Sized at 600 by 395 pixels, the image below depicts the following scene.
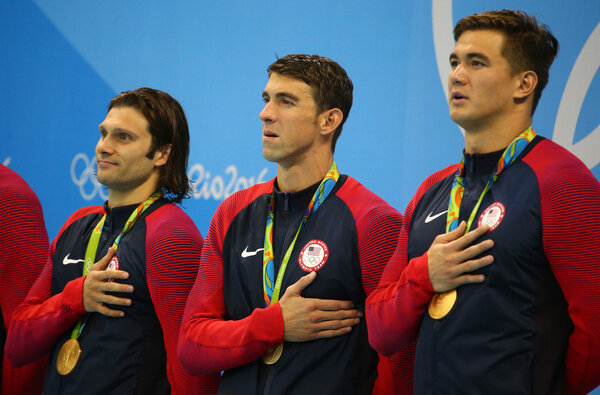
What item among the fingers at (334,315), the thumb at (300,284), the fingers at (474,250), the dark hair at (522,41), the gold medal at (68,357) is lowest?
the gold medal at (68,357)

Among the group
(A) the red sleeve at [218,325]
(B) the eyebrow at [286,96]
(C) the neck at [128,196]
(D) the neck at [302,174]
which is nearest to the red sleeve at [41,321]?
(C) the neck at [128,196]

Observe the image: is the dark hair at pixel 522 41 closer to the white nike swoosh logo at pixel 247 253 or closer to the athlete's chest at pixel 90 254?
the white nike swoosh logo at pixel 247 253

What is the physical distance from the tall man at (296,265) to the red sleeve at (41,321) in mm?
550

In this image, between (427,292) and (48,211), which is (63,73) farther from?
(427,292)

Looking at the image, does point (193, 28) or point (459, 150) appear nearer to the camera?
point (459, 150)

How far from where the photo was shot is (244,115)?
165 inches

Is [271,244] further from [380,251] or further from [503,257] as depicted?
[503,257]

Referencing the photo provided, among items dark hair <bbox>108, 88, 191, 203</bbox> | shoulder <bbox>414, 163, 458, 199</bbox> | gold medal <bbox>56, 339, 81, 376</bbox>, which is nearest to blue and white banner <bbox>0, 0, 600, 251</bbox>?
dark hair <bbox>108, 88, 191, 203</bbox>

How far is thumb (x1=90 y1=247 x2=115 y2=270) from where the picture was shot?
9.46 ft

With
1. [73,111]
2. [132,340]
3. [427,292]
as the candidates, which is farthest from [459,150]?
[73,111]

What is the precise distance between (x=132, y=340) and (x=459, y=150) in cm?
168

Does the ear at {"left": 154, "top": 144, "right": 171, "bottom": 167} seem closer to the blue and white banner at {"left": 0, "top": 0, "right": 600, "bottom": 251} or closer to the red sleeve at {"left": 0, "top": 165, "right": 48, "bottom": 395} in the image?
the red sleeve at {"left": 0, "top": 165, "right": 48, "bottom": 395}

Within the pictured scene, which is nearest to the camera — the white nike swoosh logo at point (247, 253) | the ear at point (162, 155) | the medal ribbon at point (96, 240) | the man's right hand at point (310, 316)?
the man's right hand at point (310, 316)

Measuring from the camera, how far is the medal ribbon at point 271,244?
97.3 inches
